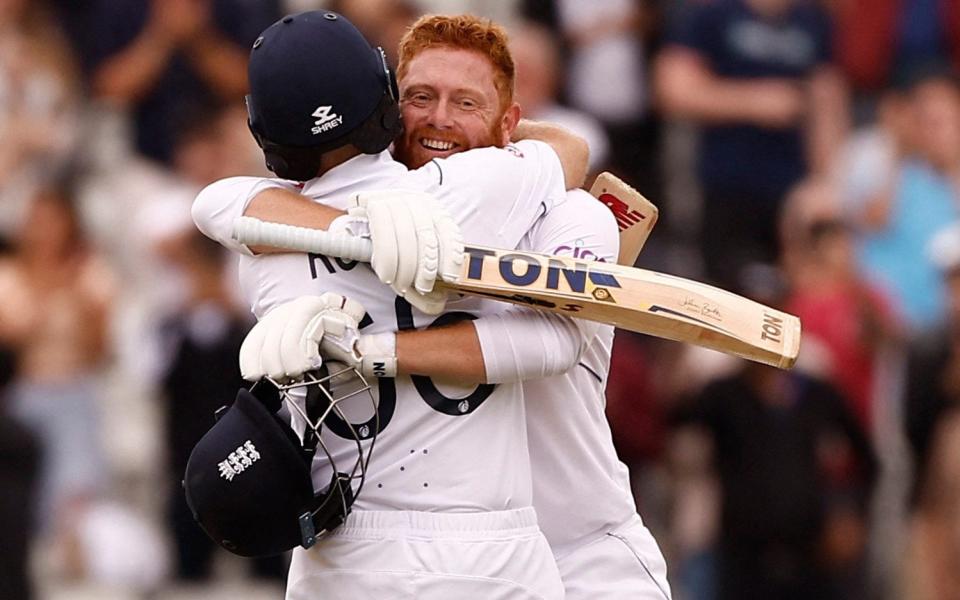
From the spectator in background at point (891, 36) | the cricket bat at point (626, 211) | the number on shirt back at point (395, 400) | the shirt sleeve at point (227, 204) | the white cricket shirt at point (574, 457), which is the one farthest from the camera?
the spectator in background at point (891, 36)

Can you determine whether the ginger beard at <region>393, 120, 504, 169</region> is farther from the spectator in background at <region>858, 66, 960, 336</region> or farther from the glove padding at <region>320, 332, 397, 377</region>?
the spectator in background at <region>858, 66, 960, 336</region>

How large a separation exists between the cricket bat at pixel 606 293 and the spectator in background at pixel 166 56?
5724mm

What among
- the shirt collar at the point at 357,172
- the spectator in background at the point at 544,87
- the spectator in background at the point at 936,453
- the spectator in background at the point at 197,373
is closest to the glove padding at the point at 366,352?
the shirt collar at the point at 357,172

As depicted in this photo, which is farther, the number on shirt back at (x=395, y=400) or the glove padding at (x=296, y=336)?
the number on shirt back at (x=395, y=400)

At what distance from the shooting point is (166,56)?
9727 mm

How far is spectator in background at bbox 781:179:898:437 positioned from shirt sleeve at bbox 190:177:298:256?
503 cm

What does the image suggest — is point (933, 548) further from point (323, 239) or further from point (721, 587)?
point (323, 239)

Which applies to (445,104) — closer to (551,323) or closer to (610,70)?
(551,323)

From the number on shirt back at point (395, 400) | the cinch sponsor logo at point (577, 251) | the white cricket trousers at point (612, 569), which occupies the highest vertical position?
the cinch sponsor logo at point (577, 251)

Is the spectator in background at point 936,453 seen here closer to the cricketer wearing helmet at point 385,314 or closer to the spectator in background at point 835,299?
the spectator in background at point 835,299

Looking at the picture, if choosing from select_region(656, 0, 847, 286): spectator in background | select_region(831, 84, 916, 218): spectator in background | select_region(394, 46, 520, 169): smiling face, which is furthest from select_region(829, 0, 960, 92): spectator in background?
select_region(394, 46, 520, 169): smiling face

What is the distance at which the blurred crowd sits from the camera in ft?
28.2

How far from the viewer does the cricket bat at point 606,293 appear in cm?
400

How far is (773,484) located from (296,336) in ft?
16.2
